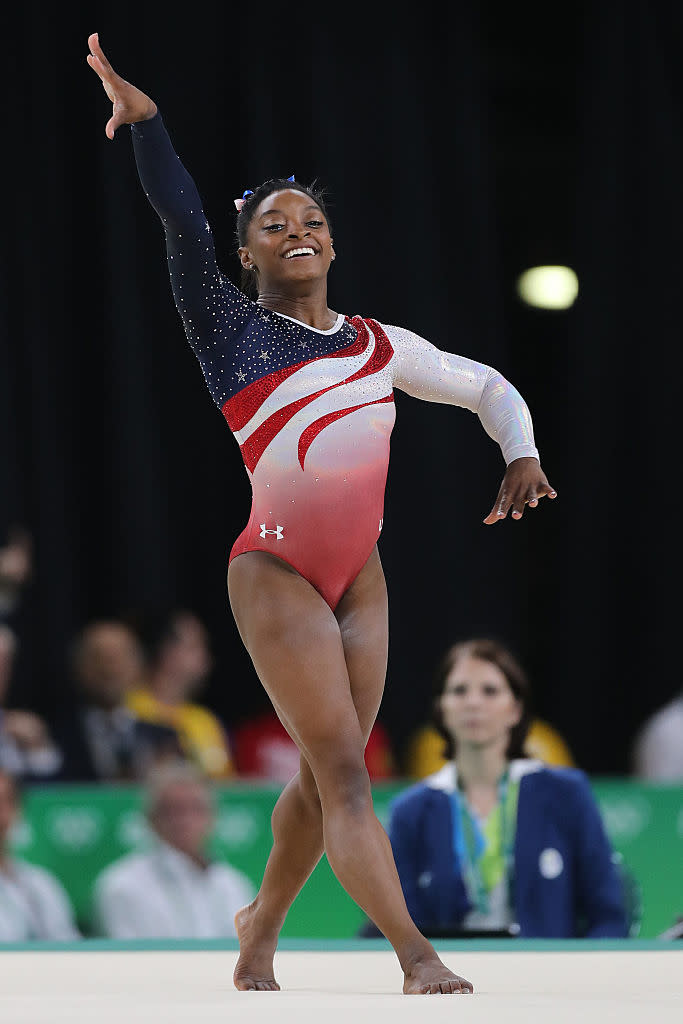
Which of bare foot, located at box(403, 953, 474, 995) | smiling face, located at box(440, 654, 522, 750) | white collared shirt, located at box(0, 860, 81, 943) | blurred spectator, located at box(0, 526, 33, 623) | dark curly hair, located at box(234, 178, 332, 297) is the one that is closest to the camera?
bare foot, located at box(403, 953, 474, 995)

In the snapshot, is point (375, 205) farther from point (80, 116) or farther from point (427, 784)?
point (427, 784)

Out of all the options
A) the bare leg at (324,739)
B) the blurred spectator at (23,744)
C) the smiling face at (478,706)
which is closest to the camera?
the bare leg at (324,739)

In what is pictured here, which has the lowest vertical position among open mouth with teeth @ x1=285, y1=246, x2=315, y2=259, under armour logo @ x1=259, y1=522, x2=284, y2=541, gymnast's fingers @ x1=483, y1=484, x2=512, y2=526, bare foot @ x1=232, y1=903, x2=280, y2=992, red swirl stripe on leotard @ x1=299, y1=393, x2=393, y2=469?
bare foot @ x1=232, y1=903, x2=280, y2=992

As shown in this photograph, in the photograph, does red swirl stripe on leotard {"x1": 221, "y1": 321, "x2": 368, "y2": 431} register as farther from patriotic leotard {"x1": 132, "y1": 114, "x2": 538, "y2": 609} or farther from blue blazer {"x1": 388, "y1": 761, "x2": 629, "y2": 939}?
blue blazer {"x1": 388, "y1": 761, "x2": 629, "y2": 939}

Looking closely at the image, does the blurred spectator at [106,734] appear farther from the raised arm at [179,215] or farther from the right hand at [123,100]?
the right hand at [123,100]

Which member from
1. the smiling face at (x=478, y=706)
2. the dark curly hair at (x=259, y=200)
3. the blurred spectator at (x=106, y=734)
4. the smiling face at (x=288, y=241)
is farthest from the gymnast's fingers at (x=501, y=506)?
the blurred spectator at (x=106, y=734)

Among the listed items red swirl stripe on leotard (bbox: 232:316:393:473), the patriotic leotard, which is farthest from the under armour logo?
red swirl stripe on leotard (bbox: 232:316:393:473)

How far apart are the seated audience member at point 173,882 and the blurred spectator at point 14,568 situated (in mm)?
1811

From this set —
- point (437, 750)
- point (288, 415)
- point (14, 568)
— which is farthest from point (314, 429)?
point (14, 568)

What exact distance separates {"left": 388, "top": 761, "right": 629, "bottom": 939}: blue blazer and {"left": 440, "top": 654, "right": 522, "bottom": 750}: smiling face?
0.16 m

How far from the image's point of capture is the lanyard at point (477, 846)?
366cm

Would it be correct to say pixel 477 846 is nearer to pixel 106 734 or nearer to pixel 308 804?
pixel 308 804

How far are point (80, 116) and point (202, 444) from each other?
1.51m

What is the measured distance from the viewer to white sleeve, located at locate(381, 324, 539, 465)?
274 centimetres
